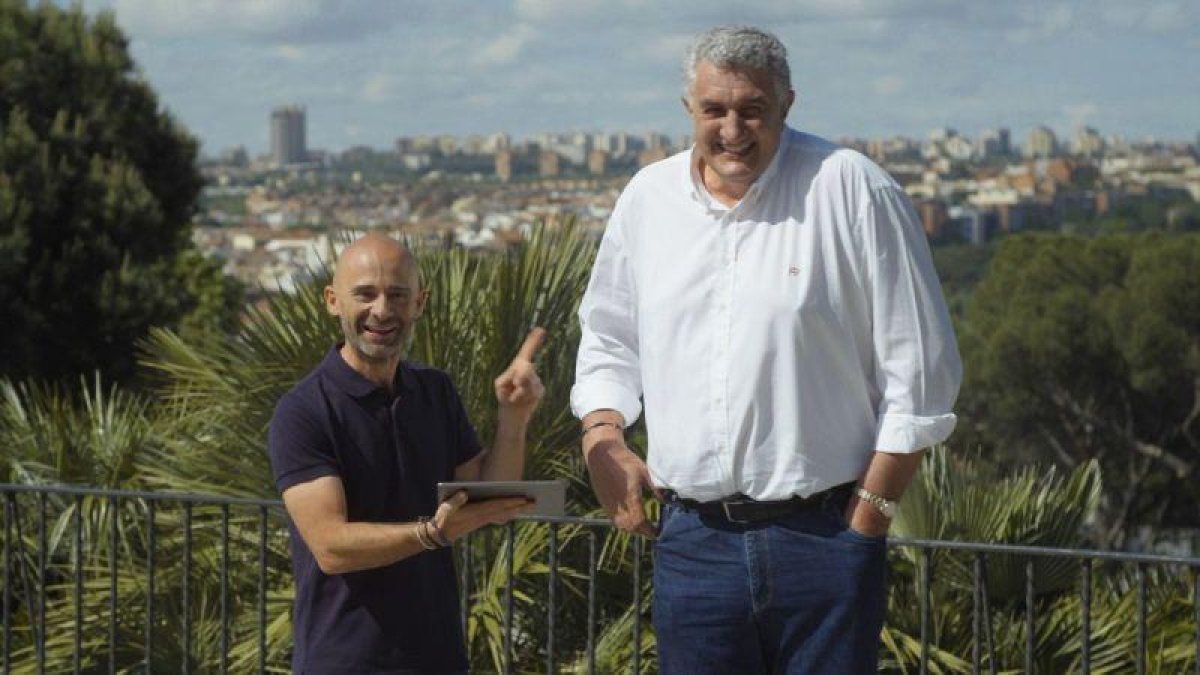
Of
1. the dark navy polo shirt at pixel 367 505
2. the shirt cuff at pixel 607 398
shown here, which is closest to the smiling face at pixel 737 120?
the shirt cuff at pixel 607 398

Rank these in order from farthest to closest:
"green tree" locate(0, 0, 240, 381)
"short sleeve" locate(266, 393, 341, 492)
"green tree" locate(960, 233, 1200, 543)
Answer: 1. "green tree" locate(960, 233, 1200, 543)
2. "green tree" locate(0, 0, 240, 381)
3. "short sleeve" locate(266, 393, 341, 492)

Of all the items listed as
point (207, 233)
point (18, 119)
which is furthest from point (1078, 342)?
point (207, 233)

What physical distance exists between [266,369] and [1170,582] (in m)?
3.26

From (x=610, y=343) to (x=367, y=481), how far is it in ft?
1.43

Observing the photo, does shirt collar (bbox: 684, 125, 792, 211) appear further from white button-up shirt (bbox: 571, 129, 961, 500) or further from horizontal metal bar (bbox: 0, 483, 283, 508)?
horizontal metal bar (bbox: 0, 483, 283, 508)

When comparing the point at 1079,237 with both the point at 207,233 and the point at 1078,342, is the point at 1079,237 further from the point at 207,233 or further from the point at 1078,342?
the point at 207,233

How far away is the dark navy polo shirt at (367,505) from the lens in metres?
3.02

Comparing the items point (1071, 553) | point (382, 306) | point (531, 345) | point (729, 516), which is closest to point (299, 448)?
point (382, 306)

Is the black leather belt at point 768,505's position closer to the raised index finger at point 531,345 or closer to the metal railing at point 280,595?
the raised index finger at point 531,345

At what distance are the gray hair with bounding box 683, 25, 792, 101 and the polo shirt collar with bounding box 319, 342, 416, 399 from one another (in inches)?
25.0

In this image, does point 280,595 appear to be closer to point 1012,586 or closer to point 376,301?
point 1012,586

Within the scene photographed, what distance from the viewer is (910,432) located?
2.82 metres

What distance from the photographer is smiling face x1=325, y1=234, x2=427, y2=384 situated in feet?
9.97

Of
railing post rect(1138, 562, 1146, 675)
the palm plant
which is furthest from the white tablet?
the palm plant
